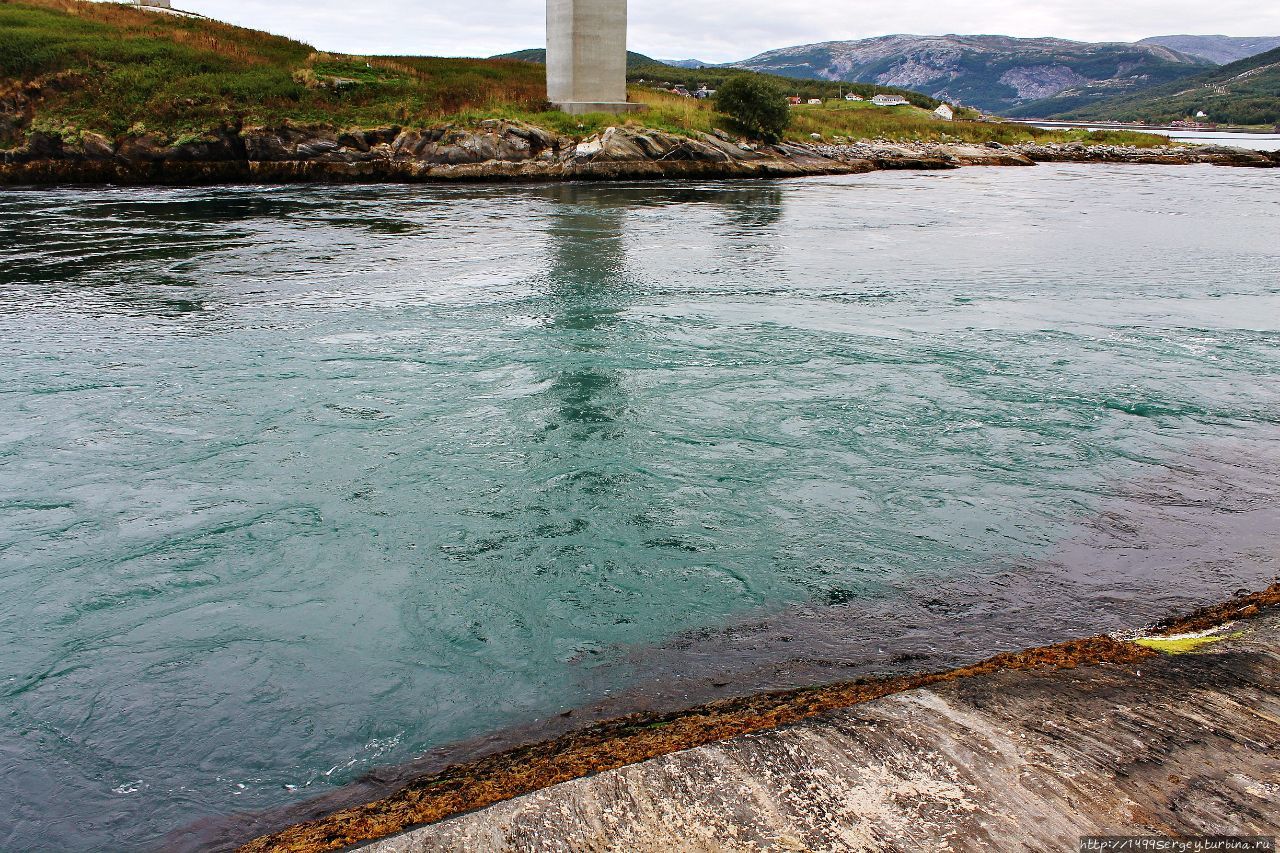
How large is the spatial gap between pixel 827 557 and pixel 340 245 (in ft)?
54.5

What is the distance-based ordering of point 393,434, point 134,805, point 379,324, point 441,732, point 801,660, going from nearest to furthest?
point 134,805 → point 441,732 → point 801,660 → point 393,434 → point 379,324

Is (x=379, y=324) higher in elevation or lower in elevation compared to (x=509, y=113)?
lower

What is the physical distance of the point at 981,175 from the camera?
43.5 metres

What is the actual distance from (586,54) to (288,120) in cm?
1463

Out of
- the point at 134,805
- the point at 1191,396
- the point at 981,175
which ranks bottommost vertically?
the point at 134,805

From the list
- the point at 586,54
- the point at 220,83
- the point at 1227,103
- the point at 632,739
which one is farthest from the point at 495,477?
the point at 1227,103

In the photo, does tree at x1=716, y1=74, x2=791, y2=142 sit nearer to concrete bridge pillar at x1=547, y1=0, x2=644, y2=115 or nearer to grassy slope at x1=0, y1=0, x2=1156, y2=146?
grassy slope at x1=0, y1=0, x2=1156, y2=146

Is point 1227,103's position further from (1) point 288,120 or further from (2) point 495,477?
(2) point 495,477

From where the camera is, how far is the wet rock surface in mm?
2881

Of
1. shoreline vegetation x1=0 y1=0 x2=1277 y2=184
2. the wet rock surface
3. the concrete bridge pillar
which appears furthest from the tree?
the wet rock surface

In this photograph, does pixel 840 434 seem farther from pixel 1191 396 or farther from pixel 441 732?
pixel 441 732

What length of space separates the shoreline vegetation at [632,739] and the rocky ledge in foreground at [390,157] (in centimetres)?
3486

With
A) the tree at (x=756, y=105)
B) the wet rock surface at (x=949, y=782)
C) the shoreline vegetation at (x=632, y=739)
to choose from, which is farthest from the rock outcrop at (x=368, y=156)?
the wet rock surface at (x=949, y=782)

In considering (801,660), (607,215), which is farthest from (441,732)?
(607,215)
